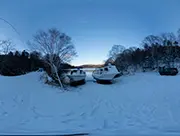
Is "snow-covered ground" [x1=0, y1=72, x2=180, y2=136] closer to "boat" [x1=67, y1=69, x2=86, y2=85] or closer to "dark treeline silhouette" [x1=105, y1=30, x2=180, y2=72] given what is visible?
"boat" [x1=67, y1=69, x2=86, y2=85]

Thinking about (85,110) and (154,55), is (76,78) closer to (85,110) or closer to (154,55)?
(85,110)

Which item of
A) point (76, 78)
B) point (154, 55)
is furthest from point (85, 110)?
point (154, 55)

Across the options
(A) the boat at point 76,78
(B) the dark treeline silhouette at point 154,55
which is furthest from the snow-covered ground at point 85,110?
(B) the dark treeline silhouette at point 154,55

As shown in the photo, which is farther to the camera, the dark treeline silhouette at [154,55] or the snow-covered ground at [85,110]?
the dark treeline silhouette at [154,55]

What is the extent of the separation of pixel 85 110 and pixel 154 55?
78.4 feet

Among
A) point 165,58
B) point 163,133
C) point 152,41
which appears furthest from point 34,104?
point 152,41

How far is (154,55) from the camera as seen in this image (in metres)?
27.2

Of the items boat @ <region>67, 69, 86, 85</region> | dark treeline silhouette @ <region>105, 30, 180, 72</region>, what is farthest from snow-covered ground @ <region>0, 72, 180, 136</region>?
dark treeline silhouette @ <region>105, 30, 180, 72</region>

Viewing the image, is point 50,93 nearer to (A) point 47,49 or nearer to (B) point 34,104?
(B) point 34,104

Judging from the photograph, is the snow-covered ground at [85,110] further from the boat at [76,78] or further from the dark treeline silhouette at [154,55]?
the dark treeline silhouette at [154,55]

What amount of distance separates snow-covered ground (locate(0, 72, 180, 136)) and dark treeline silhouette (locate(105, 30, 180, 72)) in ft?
48.5

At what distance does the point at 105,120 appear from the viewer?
5477 millimetres

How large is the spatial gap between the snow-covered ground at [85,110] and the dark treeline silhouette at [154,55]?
1479 centimetres

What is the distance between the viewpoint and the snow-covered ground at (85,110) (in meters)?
4.36
